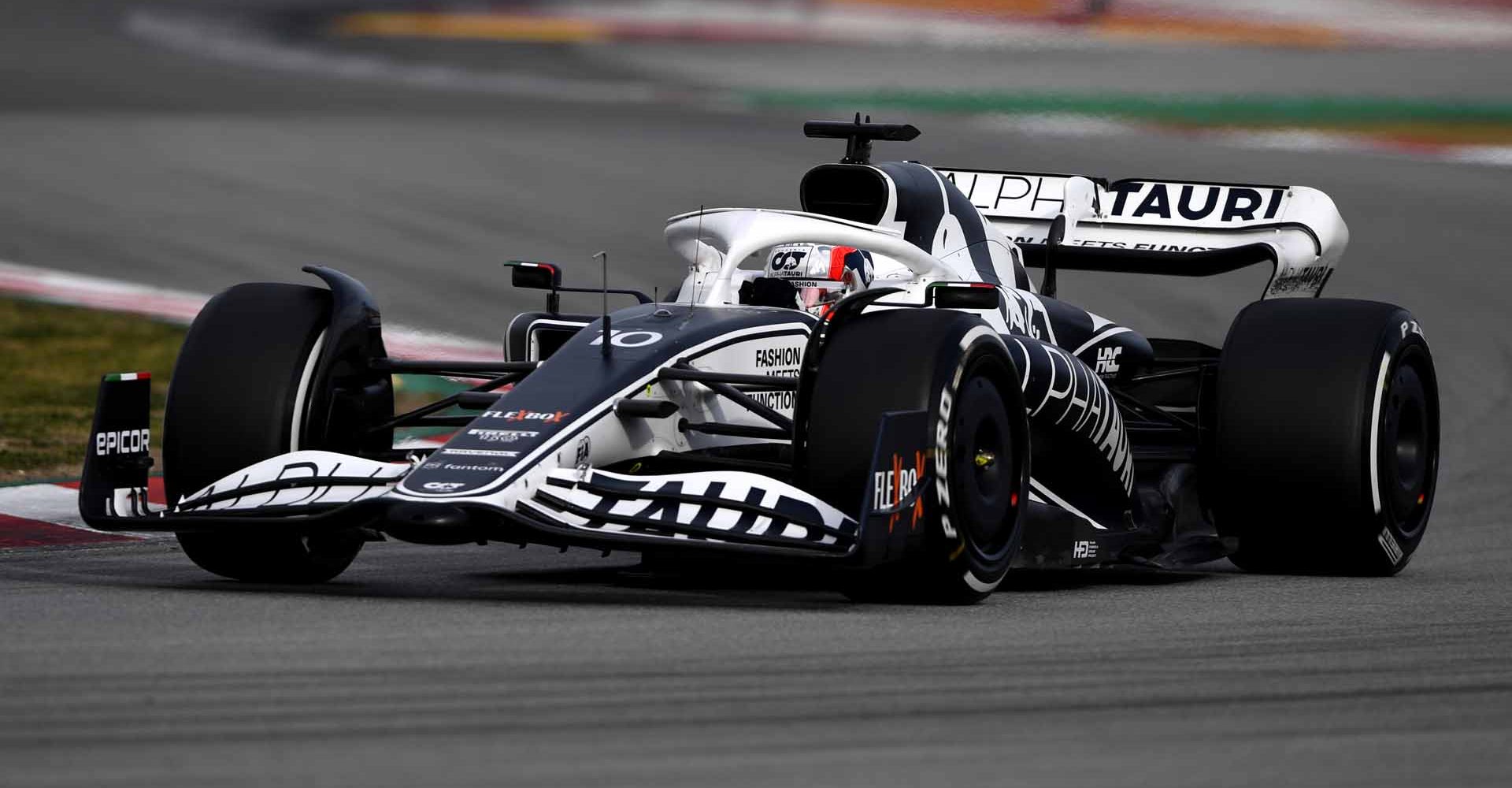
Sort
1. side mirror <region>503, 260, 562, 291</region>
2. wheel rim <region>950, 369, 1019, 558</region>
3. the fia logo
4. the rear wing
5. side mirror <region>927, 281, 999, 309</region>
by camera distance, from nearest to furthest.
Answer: wheel rim <region>950, 369, 1019, 558</region> < side mirror <region>927, 281, 999, 309</region> < side mirror <region>503, 260, 562, 291</region> < the fia logo < the rear wing

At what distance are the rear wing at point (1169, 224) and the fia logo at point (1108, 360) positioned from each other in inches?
40.7

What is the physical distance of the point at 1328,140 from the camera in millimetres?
28297

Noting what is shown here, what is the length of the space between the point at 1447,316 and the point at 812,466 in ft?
37.9

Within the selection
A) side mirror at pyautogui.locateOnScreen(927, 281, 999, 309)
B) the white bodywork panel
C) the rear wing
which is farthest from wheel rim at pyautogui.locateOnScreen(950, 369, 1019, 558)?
the rear wing

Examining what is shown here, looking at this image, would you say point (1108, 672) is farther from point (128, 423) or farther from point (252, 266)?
point (252, 266)

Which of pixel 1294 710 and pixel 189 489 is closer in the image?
pixel 1294 710

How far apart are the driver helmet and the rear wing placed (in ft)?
7.99

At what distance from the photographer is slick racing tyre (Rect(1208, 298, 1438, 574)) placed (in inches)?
382

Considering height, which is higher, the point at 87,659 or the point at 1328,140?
the point at 1328,140

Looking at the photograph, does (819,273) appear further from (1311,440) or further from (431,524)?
(431,524)

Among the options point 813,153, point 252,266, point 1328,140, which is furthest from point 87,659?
point 1328,140

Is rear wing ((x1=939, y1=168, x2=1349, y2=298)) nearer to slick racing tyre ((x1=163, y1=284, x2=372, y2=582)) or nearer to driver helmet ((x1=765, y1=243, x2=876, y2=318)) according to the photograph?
driver helmet ((x1=765, y1=243, x2=876, y2=318))

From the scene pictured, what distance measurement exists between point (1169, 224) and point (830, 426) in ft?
14.6

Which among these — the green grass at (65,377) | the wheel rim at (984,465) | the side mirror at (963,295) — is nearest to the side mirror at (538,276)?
the side mirror at (963,295)
